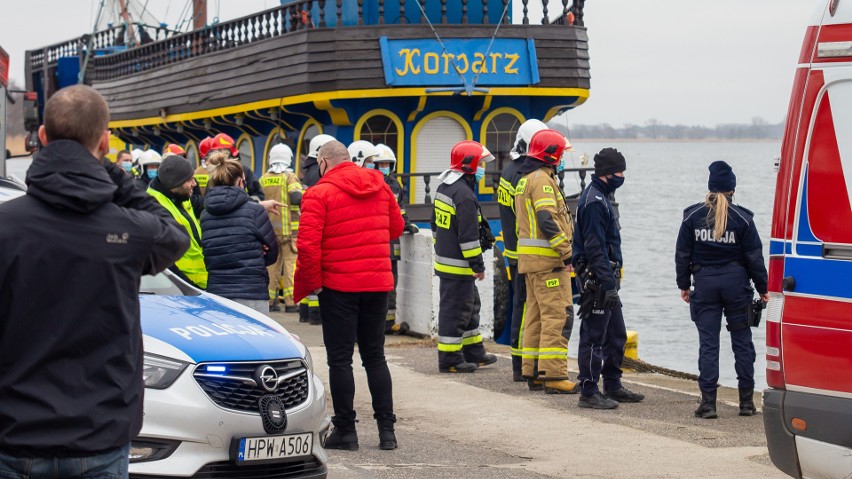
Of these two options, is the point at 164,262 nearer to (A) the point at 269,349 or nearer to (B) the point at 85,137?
(B) the point at 85,137

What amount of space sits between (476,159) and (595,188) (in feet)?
5.85

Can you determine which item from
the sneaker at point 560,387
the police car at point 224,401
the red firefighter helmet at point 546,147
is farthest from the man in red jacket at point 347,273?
the sneaker at point 560,387

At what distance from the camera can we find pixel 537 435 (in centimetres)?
933

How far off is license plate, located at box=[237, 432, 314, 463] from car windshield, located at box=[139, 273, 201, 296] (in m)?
1.25

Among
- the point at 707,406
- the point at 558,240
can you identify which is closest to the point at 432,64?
the point at 558,240

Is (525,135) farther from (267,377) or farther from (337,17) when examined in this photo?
(337,17)

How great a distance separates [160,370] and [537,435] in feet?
11.7

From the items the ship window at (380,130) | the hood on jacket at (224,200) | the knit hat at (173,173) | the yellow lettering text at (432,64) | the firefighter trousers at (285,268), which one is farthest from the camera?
the ship window at (380,130)

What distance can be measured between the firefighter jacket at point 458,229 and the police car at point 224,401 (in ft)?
15.7

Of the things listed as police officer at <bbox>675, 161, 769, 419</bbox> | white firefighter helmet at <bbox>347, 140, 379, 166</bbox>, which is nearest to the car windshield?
police officer at <bbox>675, 161, 769, 419</bbox>

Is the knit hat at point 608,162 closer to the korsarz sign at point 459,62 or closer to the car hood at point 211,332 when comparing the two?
the car hood at point 211,332

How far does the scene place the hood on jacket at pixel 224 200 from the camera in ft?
29.9

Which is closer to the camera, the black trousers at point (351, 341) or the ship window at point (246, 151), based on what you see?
the black trousers at point (351, 341)

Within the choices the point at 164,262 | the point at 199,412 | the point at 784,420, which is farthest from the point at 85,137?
the point at 784,420
